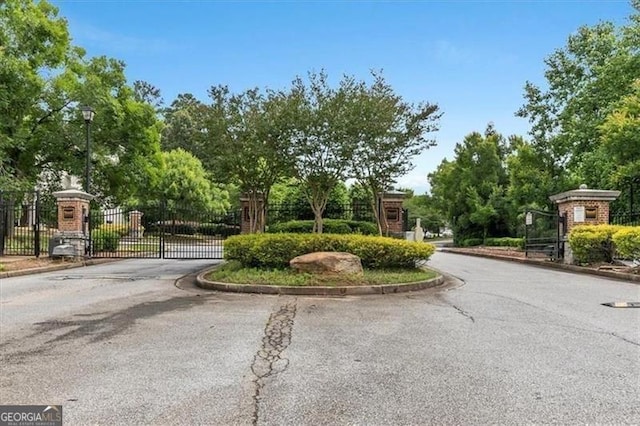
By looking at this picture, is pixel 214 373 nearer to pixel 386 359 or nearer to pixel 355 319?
pixel 386 359

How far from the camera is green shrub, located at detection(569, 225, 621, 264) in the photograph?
1231 centimetres

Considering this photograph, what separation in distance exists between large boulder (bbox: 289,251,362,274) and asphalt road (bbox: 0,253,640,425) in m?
1.18

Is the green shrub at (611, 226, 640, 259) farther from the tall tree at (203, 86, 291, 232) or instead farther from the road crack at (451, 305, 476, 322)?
the tall tree at (203, 86, 291, 232)

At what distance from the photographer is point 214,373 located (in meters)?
4.00

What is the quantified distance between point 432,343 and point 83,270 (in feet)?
35.1

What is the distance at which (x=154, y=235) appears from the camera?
2672 cm

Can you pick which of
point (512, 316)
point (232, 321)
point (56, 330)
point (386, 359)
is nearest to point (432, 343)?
point (386, 359)

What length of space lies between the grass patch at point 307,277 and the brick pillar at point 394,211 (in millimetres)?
5306

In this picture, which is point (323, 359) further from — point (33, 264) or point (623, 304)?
point (33, 264)

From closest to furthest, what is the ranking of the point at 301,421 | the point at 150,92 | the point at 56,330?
1. the point at 301,421
2. the point at 56,330
3. the point at 150,92

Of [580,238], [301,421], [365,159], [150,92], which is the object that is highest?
[150,92]

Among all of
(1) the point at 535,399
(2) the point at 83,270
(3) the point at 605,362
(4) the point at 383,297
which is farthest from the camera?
(2) the point at 83,270

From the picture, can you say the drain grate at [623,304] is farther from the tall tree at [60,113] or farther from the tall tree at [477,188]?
the tall tree at [477,188]

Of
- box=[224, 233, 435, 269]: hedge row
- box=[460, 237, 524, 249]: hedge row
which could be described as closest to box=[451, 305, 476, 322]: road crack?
box=[224, 233, 435, 269]: hedge row
